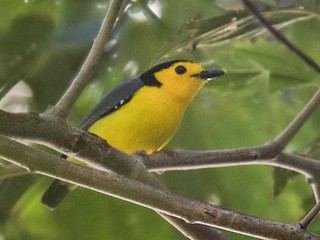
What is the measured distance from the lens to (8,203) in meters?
1.27

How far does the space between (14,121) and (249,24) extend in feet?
1.72

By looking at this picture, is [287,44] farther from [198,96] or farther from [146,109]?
[198,96]

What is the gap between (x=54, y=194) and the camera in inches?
49.5

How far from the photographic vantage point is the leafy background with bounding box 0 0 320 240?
1.16 meters

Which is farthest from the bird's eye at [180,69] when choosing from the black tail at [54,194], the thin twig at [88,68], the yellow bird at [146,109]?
the thin twig at [88,68]

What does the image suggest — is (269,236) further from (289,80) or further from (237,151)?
(289,80)

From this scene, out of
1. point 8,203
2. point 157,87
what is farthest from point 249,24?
point 8,203

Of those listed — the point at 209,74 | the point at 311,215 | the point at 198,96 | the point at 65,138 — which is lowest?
the point at 198,96

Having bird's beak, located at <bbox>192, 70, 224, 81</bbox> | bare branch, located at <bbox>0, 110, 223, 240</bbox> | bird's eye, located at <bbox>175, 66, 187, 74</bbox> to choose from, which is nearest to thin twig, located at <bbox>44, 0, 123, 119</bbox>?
bare branch, located at <bbox>0, 110, 223, 240</bbox>

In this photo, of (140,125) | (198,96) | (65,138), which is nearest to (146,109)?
(140,125)

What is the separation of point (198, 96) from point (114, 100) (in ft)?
0.62

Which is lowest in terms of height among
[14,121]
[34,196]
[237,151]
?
[34,196]

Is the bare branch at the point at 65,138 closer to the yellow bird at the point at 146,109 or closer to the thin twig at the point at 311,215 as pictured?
the thin twig at the point at 311,215

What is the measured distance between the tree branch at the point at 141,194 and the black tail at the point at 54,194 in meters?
0.55
